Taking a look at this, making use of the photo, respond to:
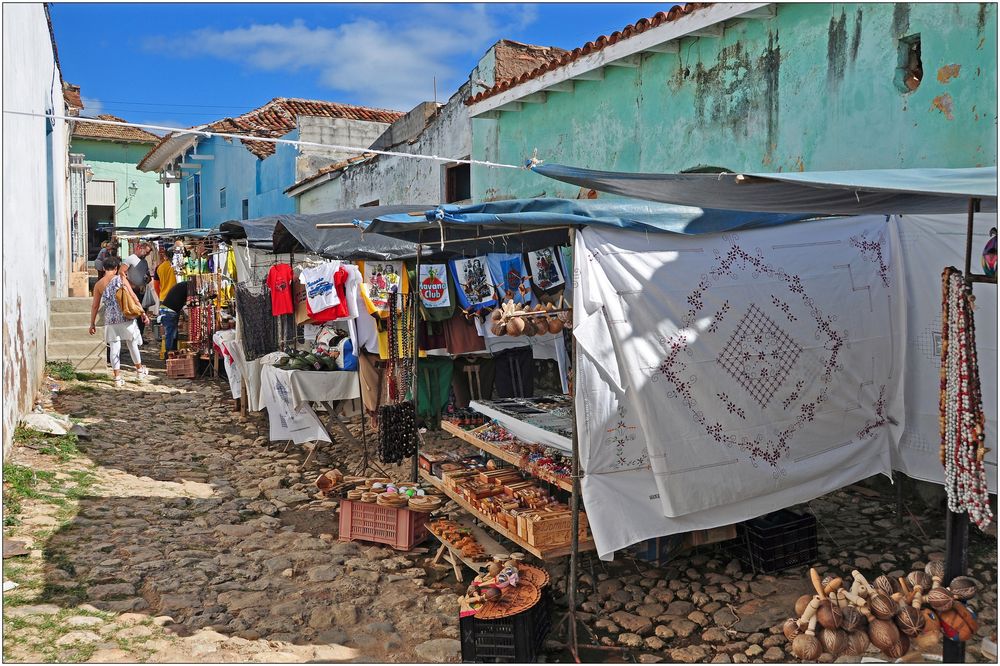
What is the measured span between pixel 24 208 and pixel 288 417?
3.60 metres

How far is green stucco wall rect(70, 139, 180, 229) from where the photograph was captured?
2669 cm

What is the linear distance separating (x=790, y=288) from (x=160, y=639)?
404cm

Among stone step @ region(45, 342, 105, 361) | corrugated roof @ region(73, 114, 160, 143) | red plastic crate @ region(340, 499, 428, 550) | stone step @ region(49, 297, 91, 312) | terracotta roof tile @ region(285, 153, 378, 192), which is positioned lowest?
red plastic crate @ region(340, 499, 428, 550)

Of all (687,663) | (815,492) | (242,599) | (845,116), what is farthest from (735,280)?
(242,599)

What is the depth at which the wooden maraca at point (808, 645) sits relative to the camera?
302 cm

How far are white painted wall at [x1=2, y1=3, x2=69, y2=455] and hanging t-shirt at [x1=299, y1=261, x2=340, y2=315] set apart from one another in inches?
100

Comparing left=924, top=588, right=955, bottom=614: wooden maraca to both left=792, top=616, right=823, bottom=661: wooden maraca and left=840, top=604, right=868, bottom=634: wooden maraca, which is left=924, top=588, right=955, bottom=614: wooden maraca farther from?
left=792, top=616, right=823, bottom=661: wooden maraca

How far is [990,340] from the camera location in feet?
15.4

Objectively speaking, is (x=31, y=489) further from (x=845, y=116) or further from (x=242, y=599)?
(x=845, y=116)

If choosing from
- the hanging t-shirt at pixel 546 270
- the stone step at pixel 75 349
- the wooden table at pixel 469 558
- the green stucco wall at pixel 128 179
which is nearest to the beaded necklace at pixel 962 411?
the wooden table at pixel 469 558

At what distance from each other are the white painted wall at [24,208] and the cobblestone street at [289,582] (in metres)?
1.05

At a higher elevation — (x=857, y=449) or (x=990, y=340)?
(x=990, y=340)

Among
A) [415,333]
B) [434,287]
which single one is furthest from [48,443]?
[434,287]

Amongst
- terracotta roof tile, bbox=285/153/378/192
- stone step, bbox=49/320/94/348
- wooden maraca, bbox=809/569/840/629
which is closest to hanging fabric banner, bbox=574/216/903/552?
wooden maraca, bbox=809/569/840/629
